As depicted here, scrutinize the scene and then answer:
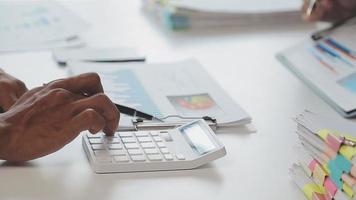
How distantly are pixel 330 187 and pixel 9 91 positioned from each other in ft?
1.60

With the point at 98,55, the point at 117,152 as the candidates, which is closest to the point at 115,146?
the point at 117,152

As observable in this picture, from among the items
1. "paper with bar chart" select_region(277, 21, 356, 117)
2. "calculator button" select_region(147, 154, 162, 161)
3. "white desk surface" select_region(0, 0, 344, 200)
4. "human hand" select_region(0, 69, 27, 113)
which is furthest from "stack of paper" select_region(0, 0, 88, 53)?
"calculator button" select_region(147, 154, 162, 161)

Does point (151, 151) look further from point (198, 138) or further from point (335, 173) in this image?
point (335, 173)

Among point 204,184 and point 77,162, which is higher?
point 77,162

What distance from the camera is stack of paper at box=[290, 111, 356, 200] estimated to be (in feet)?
2.52

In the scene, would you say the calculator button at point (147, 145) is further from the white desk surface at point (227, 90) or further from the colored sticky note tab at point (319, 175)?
the colored sticky note tab at point (319, 175)

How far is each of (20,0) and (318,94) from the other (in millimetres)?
804

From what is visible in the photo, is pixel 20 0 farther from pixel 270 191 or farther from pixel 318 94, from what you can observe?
pixel 270 191

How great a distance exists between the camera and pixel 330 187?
80cm

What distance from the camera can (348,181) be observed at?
0.76 meters

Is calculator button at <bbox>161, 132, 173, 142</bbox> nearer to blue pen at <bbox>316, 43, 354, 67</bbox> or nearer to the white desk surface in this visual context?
the white desk surface

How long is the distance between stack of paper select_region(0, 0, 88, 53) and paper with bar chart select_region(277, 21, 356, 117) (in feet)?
1.44

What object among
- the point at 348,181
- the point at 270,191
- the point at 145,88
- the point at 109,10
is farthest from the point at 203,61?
the point at 348,181

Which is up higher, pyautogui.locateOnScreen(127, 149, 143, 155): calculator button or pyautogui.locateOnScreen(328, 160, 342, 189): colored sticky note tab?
pyautogui.locateOnScreen(127, 149, 143, 155): calculator button
